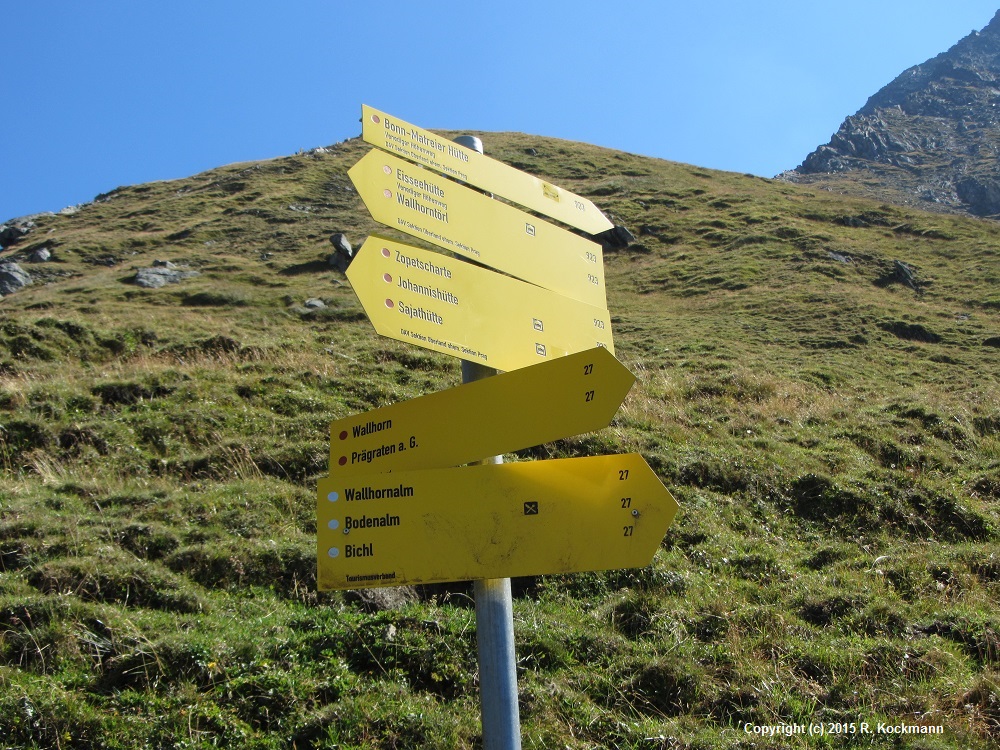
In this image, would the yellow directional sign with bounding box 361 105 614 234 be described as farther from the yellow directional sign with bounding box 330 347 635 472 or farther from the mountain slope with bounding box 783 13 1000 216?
the mountain slope with bounding box 783 13 1000 216

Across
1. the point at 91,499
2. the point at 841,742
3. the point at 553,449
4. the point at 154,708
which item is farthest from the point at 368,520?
the point at 553,449

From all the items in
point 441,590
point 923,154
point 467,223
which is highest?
point 923,154

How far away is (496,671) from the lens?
2.48 meters

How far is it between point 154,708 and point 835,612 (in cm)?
485

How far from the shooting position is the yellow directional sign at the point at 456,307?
2824mm

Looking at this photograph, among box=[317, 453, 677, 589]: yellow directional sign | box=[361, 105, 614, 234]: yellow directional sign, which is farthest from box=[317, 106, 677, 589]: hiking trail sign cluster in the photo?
box=[361, 105, 614, 234]: yellow directional sign

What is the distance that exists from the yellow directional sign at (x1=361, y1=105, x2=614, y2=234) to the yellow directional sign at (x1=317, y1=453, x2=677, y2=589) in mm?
1271

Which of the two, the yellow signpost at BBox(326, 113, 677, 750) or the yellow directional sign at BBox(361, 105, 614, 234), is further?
the yellow directional sign at BBox(361, 105, 614, 234)

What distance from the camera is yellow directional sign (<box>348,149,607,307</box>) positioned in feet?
9.95

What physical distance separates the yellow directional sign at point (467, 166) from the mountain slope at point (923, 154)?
10915 centimetres

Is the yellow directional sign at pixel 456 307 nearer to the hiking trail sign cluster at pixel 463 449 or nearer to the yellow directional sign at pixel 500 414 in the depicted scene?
the hiking trail sign cluster at pixel 463 449

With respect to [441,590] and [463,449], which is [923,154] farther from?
[463,449]

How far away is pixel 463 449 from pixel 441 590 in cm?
404

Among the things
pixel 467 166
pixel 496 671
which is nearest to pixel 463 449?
pixel 496 671
